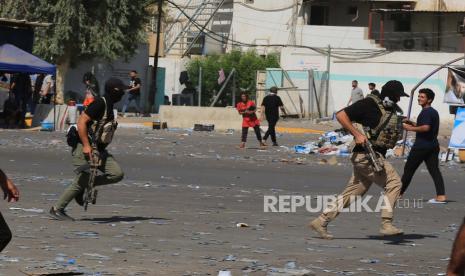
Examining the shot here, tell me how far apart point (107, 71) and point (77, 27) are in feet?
12.1

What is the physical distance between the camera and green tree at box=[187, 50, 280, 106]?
164 ft

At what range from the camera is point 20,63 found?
3219 cm

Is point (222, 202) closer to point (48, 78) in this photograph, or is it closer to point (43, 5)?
point (48, 78)

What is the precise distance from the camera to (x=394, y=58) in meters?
47.5

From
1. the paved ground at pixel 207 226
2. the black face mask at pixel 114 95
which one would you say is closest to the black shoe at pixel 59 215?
the paved ground at pixel 207 226

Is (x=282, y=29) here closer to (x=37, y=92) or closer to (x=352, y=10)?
(x=352, y=10)

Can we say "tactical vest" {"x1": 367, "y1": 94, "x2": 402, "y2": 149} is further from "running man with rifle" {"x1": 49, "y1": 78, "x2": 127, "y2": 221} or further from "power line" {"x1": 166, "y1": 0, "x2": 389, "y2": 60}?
"power line" {"x1": 166, "y1": 0, "x2": 389, "y2": 60}

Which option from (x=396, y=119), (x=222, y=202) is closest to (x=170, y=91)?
(x=222, y=202)

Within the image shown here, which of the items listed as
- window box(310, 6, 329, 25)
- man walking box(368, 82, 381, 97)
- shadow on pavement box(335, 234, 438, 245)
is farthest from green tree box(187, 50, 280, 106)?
shadow on pavement box(335, 234, 438, 245)

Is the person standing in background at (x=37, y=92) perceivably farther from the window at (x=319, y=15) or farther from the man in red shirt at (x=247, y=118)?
the window at (x=319, y=15)

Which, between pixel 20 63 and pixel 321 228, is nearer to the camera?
pixel 321 228

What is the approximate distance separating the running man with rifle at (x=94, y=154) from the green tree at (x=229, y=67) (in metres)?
36.9

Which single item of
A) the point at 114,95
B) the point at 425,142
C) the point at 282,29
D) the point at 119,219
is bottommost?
the point at 119,219

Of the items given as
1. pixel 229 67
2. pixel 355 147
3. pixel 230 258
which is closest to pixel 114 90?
pixel 355 147
